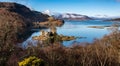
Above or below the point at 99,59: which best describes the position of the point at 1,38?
above

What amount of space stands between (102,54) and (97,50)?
764 mm

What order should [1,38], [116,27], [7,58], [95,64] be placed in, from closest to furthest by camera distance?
[7,58], [95,64], [1,38], [116,27]

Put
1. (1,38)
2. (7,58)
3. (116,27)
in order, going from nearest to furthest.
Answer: (7,58) < (1,38) < (116,27)

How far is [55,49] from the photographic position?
2888 cm

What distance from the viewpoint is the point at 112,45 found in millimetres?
31953

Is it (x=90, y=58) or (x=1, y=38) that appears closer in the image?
(x=90, y=58)

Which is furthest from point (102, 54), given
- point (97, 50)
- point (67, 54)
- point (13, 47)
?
point (13, 47)

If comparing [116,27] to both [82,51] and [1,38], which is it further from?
[1,38]

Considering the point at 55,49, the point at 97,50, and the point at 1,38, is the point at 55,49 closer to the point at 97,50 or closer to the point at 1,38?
the point at 97,50

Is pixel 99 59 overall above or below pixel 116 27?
below

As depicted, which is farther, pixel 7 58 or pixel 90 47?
pixel 90 47

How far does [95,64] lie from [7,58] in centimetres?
988

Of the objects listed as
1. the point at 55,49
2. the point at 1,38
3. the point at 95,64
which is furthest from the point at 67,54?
the point at 1,38

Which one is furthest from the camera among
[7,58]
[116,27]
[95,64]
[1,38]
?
[116,27]
